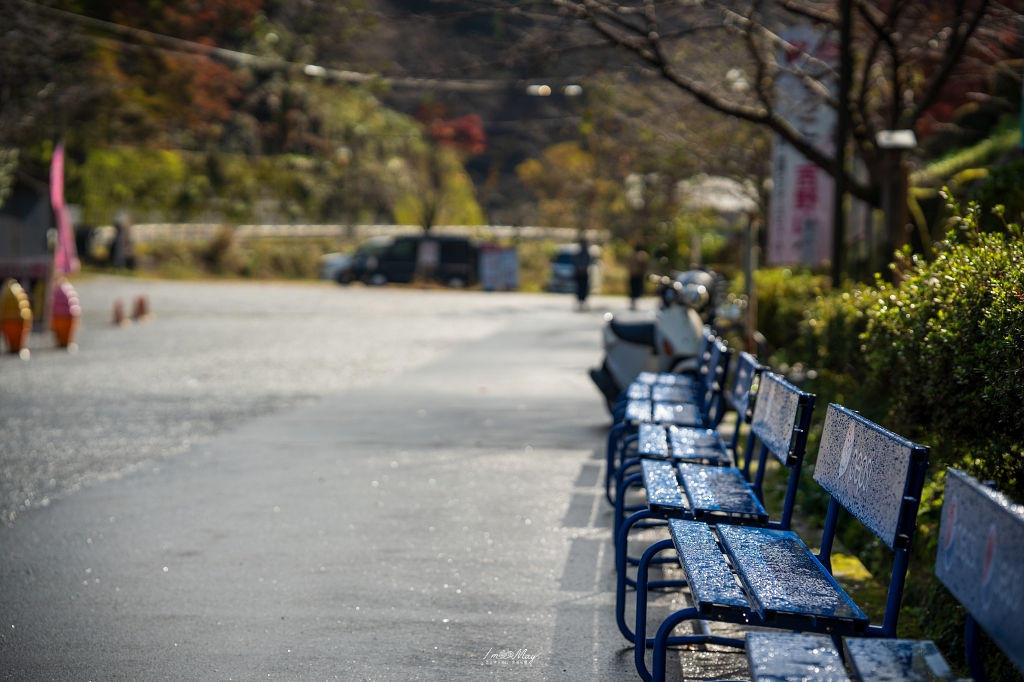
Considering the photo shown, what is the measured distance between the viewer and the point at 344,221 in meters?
65.1

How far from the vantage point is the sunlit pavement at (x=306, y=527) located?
15.0 ft

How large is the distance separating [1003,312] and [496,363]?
39.8 feet

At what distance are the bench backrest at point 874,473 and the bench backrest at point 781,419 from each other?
0.26 metres

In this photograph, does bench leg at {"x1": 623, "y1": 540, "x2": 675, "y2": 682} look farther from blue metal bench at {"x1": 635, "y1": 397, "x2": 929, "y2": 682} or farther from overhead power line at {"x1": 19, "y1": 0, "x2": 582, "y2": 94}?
overhead power line at {"x1": 19, "y1": 0, "x2": 582, "y2": 94}

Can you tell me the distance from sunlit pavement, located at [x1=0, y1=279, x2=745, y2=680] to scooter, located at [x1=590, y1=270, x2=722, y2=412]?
0.46 m

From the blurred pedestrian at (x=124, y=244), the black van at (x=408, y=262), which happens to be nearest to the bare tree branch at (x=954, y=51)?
the black van at (x=408, y=262)

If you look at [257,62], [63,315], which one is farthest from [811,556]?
[257,62]

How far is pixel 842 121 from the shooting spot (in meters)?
12.0

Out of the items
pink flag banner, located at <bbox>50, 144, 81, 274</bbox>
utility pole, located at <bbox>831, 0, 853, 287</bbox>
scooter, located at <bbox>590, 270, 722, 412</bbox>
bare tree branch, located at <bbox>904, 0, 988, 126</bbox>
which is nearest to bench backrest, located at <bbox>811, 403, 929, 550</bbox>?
scooter, located at <bbox>590, 270, 722, 412</bbox>

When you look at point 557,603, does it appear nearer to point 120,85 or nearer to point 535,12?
point 535,12

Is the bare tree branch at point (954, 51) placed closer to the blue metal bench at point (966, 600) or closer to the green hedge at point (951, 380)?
the green hedge at point (951, 380)

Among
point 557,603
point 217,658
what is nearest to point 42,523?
point 217,658

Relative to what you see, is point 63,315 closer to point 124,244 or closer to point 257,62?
point 257,62

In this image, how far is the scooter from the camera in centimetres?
1034
